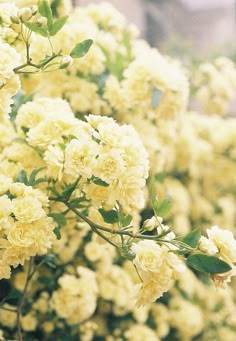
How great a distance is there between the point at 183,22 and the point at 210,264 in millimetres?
3666

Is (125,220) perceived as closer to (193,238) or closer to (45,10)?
(193,238)

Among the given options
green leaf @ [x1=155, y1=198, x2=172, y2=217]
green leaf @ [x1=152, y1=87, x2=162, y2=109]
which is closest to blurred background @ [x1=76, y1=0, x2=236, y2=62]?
green leaf @ [x1=152, y1=87, x2=162, y2=109]

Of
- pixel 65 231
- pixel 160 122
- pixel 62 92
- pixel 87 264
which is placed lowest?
pixel 87 264

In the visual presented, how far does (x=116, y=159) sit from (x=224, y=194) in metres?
1.54

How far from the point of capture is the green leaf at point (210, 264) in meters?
0.80

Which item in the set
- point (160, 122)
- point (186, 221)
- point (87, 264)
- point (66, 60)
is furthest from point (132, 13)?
point (66, 60)

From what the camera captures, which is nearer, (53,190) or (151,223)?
(151,223)

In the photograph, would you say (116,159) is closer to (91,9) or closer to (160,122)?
(160,122)

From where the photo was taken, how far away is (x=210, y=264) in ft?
2.65

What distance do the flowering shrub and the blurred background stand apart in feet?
4.73

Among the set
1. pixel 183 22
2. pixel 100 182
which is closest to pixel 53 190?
pixel 100 182

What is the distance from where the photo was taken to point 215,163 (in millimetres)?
2205

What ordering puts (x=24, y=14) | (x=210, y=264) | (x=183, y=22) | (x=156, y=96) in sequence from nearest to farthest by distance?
(x=210, y=264)
(x=24, y=14)
(x=156, y=96)
(x=183, y=22)

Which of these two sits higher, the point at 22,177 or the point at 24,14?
the point at 24,14
